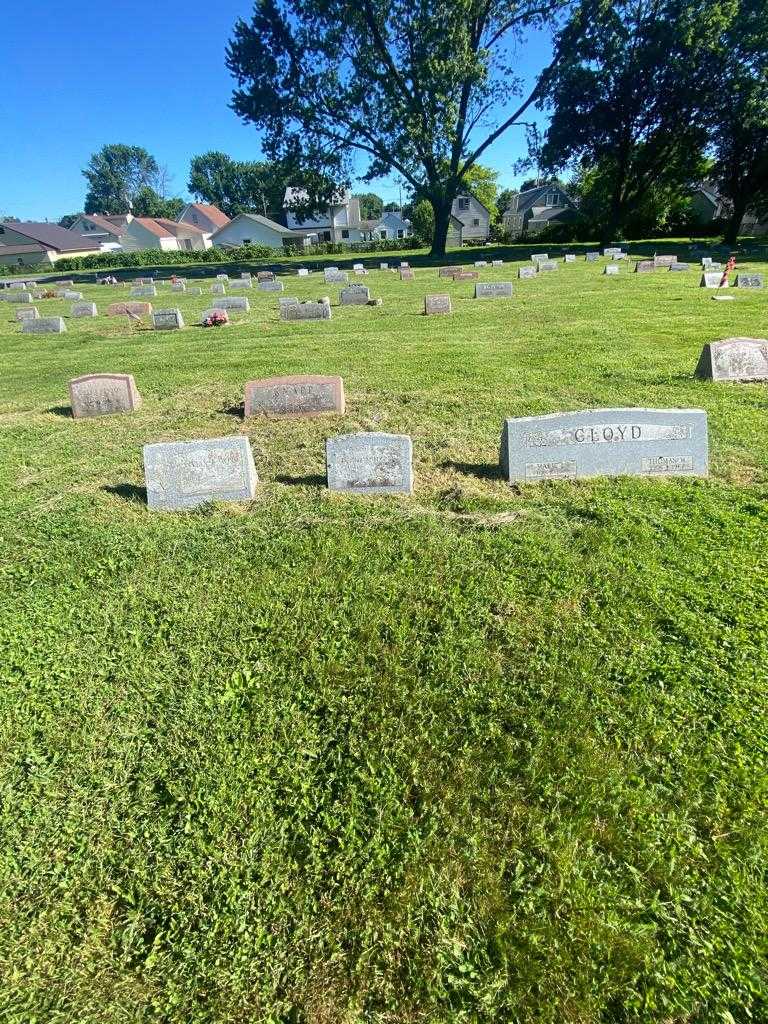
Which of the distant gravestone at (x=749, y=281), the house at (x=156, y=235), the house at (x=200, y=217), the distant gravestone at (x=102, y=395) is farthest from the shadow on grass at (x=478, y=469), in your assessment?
the house at (x=200, y=217)

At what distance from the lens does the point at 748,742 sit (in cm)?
271

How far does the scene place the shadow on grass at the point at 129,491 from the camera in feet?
18.6

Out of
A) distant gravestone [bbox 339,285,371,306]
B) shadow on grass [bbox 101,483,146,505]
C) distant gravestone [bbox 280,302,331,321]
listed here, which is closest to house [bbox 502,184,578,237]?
distant gravestone [bbox 339,285,371,306]

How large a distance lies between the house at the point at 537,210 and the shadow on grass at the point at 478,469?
2587 inches

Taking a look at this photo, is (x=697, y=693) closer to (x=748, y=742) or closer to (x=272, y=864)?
(x=748, y=742)

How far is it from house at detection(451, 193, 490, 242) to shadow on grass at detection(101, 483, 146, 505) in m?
71.6

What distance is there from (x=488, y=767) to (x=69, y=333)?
62.8ft

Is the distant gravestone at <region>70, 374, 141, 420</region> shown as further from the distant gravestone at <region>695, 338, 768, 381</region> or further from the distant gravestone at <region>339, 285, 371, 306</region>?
the distant gravestone at <region>339, 285, 371, 306</region>

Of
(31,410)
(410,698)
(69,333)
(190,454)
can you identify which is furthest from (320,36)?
(410,698)

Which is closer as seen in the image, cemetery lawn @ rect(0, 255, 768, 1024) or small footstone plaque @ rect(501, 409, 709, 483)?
cemetery lawn @ rect(0, 255, 768, 1024)

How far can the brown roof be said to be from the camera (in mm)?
65250

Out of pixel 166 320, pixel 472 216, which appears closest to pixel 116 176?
pixel 472 216

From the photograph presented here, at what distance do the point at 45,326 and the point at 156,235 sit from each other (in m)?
67.3

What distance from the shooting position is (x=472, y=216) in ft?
227
